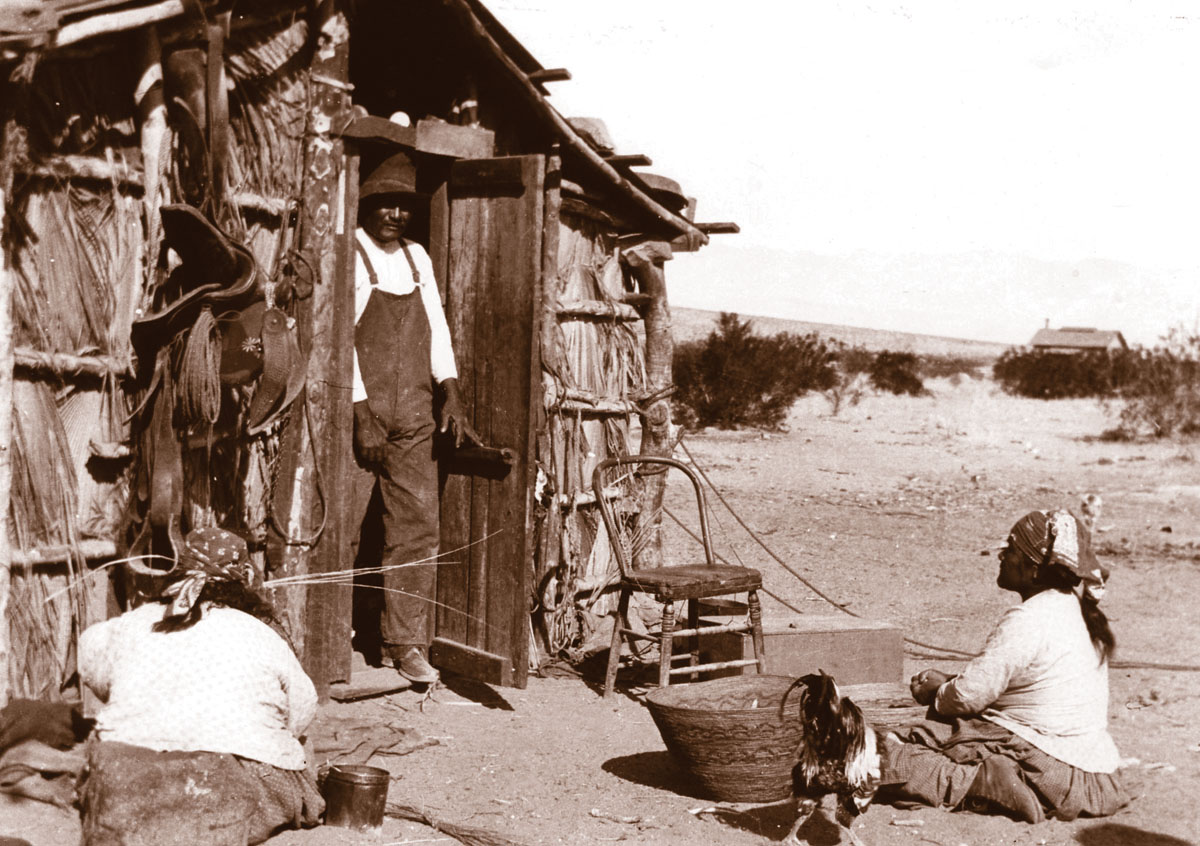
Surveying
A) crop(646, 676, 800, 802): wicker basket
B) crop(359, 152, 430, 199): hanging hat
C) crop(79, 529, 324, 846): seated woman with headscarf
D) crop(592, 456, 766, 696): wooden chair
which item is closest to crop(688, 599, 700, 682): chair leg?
crop(592, 456, 766, 696): wooden chair

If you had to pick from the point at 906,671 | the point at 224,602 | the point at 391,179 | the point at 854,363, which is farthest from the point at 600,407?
the point at 854,363

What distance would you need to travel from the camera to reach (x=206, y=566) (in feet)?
14.2

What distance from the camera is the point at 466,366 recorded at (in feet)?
22.9

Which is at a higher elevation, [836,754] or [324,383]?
[324,383]

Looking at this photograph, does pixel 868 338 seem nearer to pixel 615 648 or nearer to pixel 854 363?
pixel 854 363

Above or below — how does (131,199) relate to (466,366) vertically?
above

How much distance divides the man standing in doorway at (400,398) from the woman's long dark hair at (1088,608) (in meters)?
2.91

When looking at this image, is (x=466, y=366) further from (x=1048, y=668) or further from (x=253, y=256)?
(x=1048, y=668)

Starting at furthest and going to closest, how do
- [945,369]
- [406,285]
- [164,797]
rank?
[945,369], [406,285], [164,797]

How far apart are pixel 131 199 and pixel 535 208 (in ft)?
6.62

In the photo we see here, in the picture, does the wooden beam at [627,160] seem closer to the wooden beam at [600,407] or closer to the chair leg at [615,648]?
the wooden beam at [600,407]

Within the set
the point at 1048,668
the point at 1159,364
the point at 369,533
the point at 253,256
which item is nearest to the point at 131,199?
the point at 253,256

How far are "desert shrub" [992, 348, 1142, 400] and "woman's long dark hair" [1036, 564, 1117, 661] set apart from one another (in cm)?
3465

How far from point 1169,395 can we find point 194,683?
23692 mm
